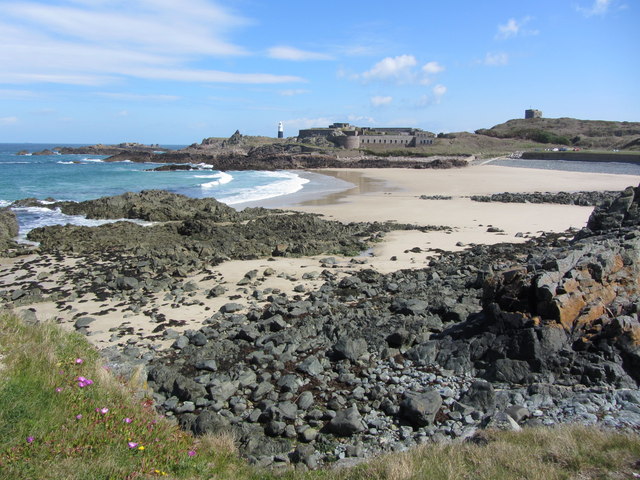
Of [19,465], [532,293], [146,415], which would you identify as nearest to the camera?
[19,465]

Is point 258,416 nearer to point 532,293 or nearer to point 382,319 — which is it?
point 382,319

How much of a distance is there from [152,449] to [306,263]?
10007mm

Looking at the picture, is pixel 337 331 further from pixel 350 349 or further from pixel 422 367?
pixel 422 367

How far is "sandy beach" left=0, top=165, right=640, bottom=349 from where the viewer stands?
9789mm

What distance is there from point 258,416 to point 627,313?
5.53m

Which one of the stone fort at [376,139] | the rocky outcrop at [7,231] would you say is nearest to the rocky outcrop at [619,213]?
the rocky outcrop at [7,231]

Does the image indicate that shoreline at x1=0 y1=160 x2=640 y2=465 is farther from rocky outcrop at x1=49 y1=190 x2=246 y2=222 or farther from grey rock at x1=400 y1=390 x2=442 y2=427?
rocky outcrop at x1=49 y1=190 x2=246 y2=222

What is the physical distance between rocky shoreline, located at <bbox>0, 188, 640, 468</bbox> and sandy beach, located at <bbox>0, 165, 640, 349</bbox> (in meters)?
0.17

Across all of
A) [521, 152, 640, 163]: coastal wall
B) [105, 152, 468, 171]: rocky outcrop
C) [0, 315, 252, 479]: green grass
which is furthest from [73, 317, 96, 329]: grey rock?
[521, 152, 640, 163]: coastal wall

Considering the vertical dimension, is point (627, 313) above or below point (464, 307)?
above

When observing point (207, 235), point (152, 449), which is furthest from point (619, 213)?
point (207, 235)

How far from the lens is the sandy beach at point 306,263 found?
9.79 meters

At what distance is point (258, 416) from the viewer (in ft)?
19.8

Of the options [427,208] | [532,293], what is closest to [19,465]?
[532,293]
